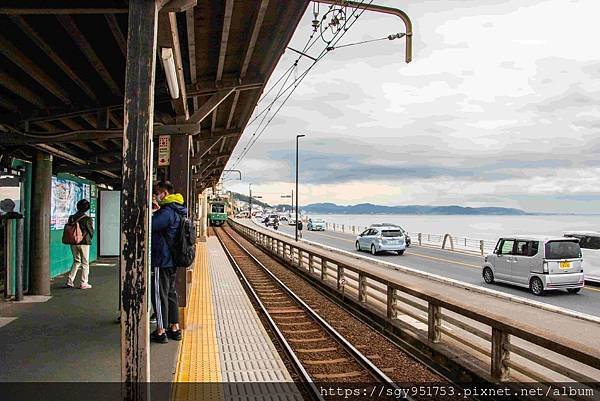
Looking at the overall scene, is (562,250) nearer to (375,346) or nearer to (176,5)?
→ (375,346)

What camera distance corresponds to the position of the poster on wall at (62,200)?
1173 cm

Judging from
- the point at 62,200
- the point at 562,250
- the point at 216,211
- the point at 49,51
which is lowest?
the point at 562,250

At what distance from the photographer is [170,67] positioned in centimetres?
614

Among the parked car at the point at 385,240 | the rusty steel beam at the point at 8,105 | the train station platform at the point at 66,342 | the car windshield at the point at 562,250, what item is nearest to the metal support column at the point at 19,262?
the train station platform at the point at 66,342

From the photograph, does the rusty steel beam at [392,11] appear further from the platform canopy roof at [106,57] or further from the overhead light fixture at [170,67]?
the overhead light fixture at [170,67]

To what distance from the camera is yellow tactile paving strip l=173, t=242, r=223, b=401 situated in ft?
17.0

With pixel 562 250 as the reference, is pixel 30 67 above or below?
above

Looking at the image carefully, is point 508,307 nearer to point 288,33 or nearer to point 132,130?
point 288,33

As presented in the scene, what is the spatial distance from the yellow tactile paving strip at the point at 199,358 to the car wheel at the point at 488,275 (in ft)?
34.2

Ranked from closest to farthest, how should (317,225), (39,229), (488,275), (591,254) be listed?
(39,229)
(591,254)
(488,275)
(317,225)

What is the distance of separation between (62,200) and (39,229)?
10.4 feet

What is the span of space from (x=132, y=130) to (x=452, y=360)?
→ 485 centimetres

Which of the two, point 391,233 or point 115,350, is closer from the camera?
point 115,350

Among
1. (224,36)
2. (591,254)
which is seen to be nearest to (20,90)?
(224,36)
